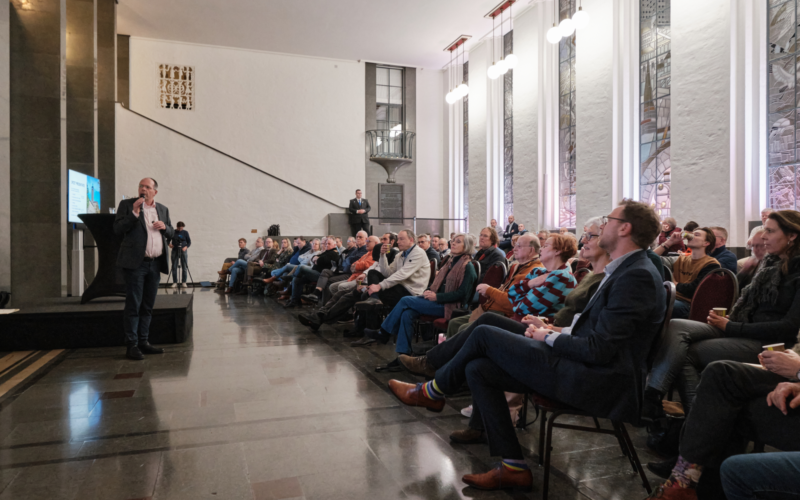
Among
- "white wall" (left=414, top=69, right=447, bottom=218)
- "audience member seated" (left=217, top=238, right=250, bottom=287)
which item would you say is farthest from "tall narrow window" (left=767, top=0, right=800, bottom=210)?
"audience member seated" (left=217, top=238, right=250, bottom=287)

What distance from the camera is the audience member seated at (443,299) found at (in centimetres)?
412

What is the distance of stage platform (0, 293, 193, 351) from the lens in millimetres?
4613

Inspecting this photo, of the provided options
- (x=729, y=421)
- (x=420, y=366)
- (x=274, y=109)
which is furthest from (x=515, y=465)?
(x=274, y=109)

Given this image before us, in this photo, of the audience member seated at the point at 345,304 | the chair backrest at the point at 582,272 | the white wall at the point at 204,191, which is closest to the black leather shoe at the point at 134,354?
the audience member seated at the point at 345,304

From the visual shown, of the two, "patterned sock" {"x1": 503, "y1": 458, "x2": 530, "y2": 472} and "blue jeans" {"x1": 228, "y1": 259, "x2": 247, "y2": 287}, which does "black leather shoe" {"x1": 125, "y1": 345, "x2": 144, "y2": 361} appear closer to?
"patterned sock" {"x1": 503, "y1": 458, "x2": 530, "y2": 472}

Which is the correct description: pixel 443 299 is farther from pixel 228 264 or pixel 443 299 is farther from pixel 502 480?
pixel 228 264

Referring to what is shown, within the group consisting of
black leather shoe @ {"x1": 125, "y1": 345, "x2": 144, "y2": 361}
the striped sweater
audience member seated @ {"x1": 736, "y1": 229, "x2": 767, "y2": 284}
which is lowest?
black leather shoe @ {"x1": 125, "y1": 345, "x2": 144, "y2": 361}

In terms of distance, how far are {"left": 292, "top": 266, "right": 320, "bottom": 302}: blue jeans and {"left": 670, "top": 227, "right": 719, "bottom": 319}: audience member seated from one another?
542cm

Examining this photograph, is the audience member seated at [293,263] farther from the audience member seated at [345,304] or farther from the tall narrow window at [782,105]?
the tall narrow window at [782,105]

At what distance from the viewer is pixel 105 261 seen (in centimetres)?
538

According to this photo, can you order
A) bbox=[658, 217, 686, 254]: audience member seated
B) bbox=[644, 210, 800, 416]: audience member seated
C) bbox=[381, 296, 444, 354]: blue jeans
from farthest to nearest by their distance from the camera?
bbox=[658, 217, 686, 254]: audience member seated → bbox=[381, 296, 444, 354]: blue jeans → bbox=[644, 210, 800, 416]: audience member seated

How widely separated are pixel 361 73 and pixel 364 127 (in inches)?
66.1

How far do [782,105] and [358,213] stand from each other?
1025cm

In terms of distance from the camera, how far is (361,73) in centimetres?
1589
